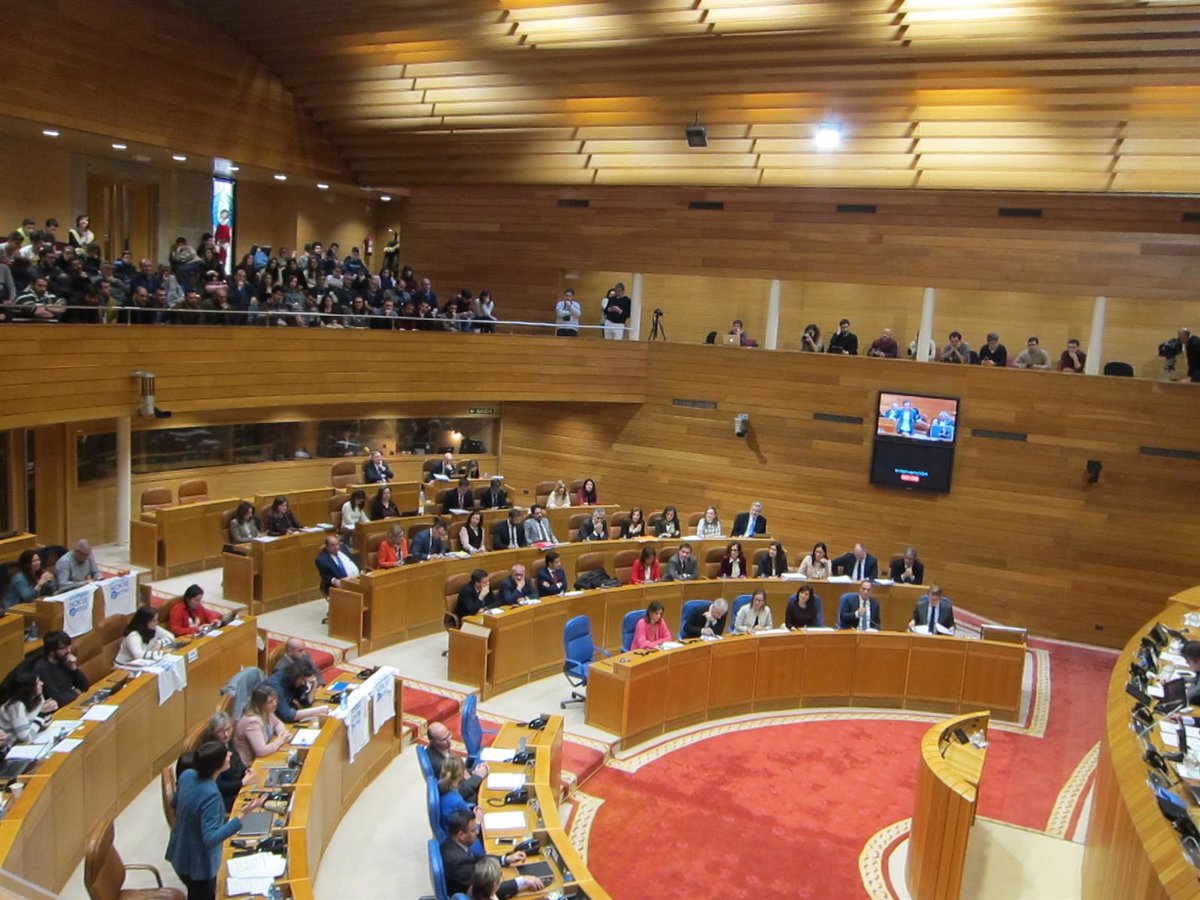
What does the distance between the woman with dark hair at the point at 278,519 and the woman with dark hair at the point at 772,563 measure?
5602 mm

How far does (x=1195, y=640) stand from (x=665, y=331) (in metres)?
11.7

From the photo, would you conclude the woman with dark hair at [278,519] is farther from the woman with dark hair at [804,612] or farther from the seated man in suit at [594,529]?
the woman with dark hair at [804,612]

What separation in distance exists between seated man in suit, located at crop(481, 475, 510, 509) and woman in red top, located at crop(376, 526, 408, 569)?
8.62 ft

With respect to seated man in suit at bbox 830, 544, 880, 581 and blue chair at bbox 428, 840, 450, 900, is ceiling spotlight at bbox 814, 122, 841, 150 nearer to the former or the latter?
seated man in suit at bbox 830, 544, 880, 581

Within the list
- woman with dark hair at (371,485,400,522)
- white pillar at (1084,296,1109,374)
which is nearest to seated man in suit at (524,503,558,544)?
woman with dark hair at (371,485,400,522)

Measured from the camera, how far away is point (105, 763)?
686cm

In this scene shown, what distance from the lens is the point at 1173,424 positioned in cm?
1362

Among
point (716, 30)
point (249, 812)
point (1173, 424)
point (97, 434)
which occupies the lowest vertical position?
point (249, 812)

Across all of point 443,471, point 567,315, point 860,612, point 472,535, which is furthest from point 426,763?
point 567,315

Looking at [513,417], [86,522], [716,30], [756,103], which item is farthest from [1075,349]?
[86,522]

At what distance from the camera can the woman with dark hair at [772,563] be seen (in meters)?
12.8

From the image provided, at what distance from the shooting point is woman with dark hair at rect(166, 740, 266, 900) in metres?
5.70

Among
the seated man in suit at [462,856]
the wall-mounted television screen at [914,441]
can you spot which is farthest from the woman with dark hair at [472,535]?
the seated man in suit at [462,856]

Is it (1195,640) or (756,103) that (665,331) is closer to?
(756,103)
